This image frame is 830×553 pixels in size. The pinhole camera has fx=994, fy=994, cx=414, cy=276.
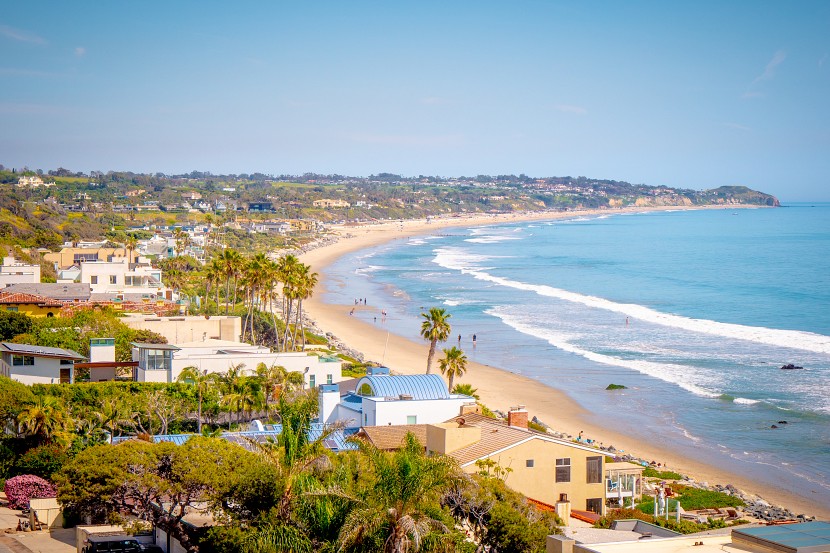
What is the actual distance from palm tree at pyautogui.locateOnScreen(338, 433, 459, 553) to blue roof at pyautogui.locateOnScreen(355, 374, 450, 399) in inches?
649

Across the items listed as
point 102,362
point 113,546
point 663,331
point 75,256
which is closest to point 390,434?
point 113,546

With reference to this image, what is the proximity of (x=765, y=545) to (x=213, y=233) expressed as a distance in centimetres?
14161

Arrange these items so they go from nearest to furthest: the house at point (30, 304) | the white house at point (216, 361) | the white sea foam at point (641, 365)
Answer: the white house at point (216, 361)
the white sea foam at point (641, 365)
the house at point (30, 304)

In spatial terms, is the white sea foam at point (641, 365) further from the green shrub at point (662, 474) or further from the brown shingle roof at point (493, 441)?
the brown shingle roof at point (493, 441)

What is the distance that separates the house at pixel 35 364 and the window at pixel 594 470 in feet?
74.3

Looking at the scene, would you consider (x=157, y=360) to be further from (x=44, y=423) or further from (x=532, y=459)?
(x=532, y=459)

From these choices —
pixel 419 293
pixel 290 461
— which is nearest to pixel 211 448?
pixel 290 461

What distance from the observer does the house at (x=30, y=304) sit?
184ft

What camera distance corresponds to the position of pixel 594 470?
91.9 ft

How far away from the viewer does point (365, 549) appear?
52.5ft

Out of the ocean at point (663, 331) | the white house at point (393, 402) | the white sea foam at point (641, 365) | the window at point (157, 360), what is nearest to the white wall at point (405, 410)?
the white house at point (393, 402)

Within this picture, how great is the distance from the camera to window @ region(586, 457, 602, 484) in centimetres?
2789

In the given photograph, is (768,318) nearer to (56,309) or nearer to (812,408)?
(812,408)

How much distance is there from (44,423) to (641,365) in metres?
40.7
